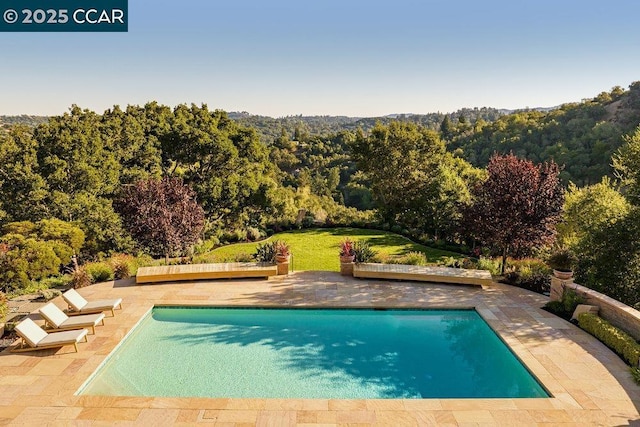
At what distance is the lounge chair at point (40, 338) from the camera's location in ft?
30.0

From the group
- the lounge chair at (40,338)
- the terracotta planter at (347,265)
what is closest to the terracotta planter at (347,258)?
the terracotta planter at (347,265)

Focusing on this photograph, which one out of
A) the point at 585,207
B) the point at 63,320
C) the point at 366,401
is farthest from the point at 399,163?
the point at 366,401

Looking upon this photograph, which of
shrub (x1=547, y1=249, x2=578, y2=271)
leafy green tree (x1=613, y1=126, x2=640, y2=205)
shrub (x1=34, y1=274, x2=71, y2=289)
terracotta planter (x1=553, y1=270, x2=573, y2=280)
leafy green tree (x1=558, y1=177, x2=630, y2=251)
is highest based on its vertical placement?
leafy green tree (x1=613, y1=126, x2=640, y2=205)

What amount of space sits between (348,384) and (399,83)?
31.8 m

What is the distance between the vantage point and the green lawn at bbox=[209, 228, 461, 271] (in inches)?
723

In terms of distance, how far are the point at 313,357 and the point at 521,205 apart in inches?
343

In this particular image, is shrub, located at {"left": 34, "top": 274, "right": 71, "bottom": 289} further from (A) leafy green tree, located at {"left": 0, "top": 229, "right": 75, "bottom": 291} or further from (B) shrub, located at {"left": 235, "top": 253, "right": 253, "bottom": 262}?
(B) shrub, located at {"left": 235, "top": 253, "right": 253, "bottom": 262}

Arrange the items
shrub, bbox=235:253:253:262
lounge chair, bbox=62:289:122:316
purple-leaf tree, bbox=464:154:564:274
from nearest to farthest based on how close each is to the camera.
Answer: lounge chair, bbox=62:289:122:316 → purple-leaf tree, bbox=464:154:564:274 → shrub, bbox=235:253:253:262

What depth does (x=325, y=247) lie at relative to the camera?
21500 millimetres

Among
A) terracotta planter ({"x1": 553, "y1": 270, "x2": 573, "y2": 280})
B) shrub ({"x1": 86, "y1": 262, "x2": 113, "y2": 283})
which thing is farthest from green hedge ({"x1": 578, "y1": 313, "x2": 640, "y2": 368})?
shrub ({"x1": 86, "y1": 262, "x2": 113, "y2": 283})

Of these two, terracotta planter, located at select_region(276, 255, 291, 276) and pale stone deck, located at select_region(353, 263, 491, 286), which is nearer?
pale stone deck, located at select_region(353, 263, 491, 286)

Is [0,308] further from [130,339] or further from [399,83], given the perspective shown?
[399,83]

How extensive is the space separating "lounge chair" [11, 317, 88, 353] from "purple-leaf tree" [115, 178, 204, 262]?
6438 mm

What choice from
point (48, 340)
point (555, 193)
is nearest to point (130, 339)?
point (48, 340)
